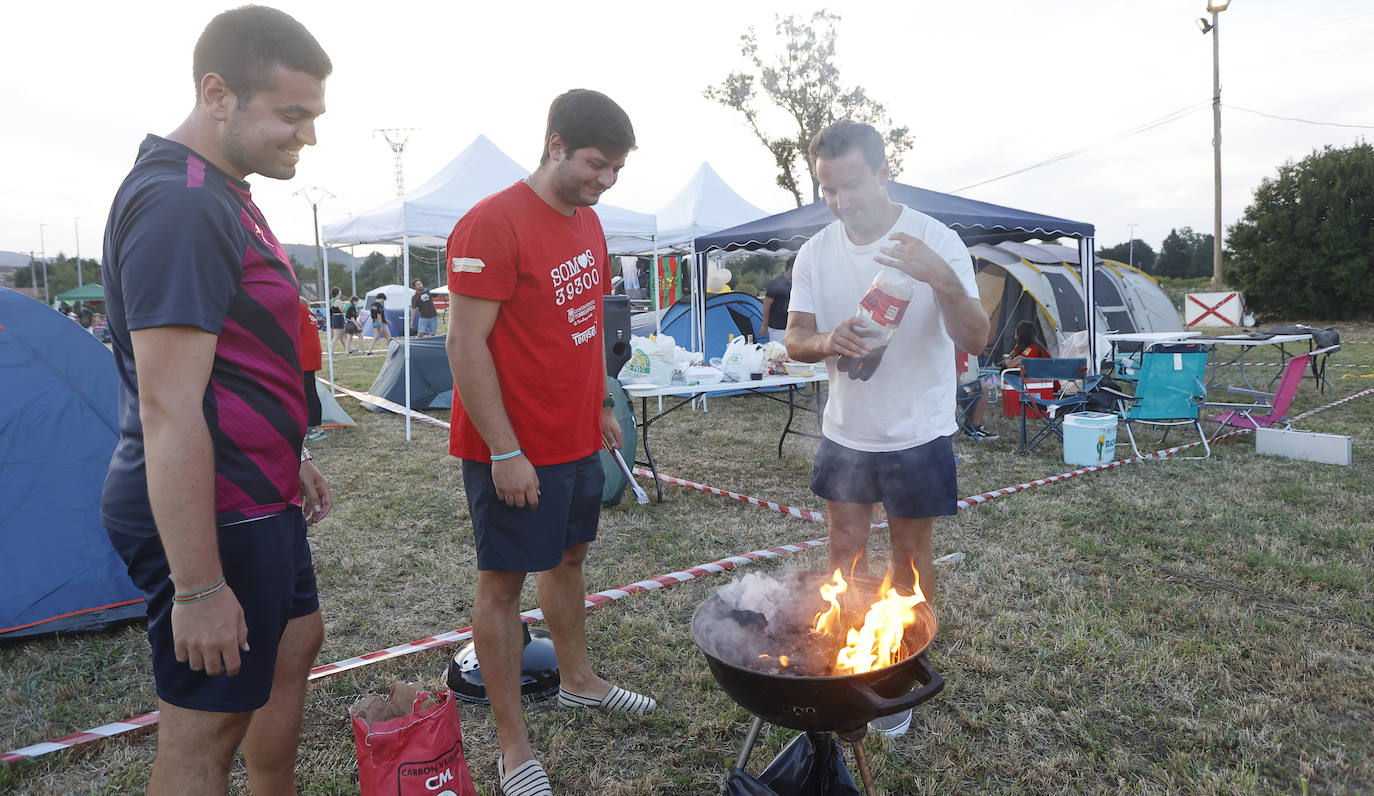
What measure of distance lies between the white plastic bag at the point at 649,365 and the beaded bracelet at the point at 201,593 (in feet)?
15.0

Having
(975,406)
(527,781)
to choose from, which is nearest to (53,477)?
(527,781)

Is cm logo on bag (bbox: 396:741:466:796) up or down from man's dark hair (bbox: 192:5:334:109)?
down

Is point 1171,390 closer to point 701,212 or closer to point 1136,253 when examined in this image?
point 701,212

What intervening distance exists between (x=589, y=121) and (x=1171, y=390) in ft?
21.2

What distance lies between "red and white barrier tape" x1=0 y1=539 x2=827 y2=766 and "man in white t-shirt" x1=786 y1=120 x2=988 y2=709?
112 centimetres

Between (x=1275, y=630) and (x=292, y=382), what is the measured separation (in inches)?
156

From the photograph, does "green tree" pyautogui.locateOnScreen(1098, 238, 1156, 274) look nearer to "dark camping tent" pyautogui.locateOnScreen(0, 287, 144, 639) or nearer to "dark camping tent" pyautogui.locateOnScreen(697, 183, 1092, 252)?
"dark camping tent" pyautogui.locateOnScreen(697, 183, 1092, 252)

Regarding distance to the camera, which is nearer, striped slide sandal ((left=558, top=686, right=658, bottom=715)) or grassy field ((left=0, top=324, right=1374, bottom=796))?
grassy field ((left=0, top=324, right=1374, bottom=796))

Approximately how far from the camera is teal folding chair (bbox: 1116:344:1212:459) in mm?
6496

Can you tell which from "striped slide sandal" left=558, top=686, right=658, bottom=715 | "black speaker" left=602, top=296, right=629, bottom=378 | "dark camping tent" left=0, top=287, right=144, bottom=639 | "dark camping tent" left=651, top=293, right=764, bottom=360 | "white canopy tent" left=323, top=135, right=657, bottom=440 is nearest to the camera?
"striped slide sandal" left=558, top=686, right=658, bottom=715

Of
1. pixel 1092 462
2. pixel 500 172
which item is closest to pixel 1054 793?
pixel 1092 462

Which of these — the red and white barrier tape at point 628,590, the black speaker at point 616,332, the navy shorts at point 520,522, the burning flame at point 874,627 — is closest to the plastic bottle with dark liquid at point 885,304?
the burning flame at point 874,627

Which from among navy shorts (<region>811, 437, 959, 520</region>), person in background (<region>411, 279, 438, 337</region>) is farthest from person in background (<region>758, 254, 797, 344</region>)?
person in background (<region>411, 279, 438, 337</region>)

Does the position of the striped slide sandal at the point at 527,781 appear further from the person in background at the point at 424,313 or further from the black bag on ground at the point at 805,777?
the person in background at the point at 424,313
